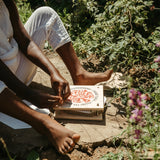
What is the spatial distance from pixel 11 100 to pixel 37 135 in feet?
1.41

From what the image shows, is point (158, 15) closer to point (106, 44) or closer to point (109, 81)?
point (106, 44)

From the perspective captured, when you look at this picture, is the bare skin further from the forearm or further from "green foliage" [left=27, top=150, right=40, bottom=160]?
"green foliage" [left=27, top=150, right=40, bottom=160]

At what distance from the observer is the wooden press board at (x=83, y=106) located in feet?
8.24

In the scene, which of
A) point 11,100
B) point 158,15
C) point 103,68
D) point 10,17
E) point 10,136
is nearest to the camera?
point 11,100

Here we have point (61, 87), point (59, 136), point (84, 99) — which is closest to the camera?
point (59, 136)

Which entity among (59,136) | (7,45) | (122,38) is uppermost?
(7,45)

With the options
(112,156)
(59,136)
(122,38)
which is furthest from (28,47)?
(112,156)

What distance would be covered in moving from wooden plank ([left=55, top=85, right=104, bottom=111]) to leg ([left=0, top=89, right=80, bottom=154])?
0.30 metres

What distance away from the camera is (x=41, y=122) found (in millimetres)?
2262

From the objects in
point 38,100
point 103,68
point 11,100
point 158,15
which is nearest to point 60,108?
point 38,100

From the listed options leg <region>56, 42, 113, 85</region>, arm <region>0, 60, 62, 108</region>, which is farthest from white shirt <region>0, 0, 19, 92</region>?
leg <region>56, 42, 113, 85</region>

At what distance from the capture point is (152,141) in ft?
5.93

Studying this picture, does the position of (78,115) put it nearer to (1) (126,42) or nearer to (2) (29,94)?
(2) (29,94)

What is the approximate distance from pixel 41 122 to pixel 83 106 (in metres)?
0.43
